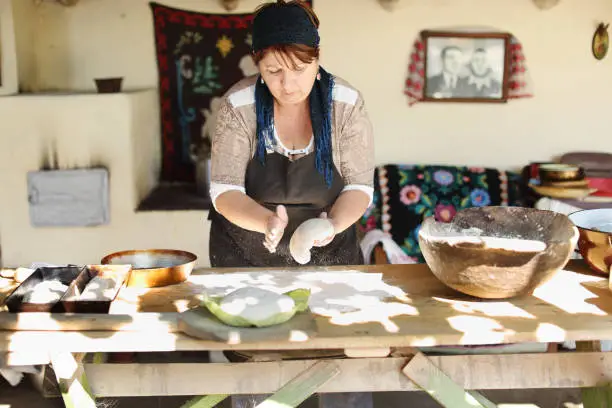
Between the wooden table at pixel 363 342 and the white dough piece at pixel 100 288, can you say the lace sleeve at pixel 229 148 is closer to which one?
the wooden table at pixel 363 342

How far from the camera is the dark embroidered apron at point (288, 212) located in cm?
289

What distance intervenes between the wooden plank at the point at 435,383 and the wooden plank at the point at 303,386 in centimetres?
23

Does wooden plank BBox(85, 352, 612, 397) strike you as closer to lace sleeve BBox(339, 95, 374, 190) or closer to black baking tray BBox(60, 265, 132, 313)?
black baking tray BBox(60, 265, 132, 313)

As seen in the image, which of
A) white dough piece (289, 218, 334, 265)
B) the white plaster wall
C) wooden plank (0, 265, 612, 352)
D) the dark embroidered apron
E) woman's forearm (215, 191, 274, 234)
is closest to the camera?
wooden plank (0, 265, 612, 352)

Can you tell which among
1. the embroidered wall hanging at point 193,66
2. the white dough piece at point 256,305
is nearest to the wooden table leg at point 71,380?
the white dough piece at point 256,305

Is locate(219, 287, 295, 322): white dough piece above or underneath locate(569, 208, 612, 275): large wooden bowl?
underneath

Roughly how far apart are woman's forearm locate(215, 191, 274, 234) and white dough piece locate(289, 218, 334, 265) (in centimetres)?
19

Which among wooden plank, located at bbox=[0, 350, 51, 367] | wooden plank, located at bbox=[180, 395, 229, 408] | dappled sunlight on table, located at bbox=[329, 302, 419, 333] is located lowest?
wooden plank, located at bbox=[180, 395, 229, 408]

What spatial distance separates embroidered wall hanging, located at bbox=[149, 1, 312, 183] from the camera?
17.8ft

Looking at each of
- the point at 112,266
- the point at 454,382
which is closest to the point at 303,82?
the point at 112,266

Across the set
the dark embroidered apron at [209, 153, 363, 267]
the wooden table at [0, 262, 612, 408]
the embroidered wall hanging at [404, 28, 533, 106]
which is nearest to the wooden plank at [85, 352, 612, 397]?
the wooden table at [0, 262, 612, 408]

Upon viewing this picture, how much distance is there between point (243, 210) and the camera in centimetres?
263

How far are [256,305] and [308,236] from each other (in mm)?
372

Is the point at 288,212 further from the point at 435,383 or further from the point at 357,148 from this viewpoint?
the point at 435,383
